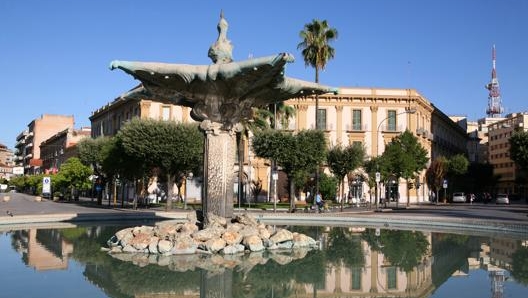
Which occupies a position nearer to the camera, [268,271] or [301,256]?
[268,271]

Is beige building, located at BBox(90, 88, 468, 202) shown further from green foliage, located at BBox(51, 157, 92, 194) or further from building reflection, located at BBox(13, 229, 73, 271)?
building reflection, located at BBox(13, 229, 73, 271)

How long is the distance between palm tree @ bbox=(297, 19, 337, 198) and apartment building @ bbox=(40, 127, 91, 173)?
193 feet

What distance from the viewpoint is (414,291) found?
980cm

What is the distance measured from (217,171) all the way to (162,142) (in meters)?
21.2

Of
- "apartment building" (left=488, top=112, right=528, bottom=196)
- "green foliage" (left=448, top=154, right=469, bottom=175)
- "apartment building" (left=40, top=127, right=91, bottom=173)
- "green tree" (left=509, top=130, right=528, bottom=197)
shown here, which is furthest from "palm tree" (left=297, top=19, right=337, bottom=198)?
"apartment building" (left=488, top=112, right=528, bottom=196)

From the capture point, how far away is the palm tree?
41.3 meters

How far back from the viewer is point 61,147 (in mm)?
107875

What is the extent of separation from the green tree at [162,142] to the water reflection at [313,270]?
17.4m

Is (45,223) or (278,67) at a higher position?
(278,67)

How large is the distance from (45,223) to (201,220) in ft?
43.1

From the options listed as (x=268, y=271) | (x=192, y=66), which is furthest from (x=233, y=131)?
(x=268, y=271)

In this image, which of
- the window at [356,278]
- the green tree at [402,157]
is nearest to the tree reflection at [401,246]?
the window at [356,278]

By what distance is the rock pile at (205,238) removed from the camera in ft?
45.8

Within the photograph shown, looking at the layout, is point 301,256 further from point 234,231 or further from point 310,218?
point 310,218
